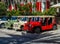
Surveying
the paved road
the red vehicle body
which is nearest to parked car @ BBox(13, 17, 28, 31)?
the red vehicle body

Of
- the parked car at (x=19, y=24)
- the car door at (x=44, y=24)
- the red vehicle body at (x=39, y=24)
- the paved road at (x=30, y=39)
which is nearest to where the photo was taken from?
the paved road at (x=30, y=39)

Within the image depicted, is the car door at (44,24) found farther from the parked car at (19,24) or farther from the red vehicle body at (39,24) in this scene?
the parked car at (19,24)

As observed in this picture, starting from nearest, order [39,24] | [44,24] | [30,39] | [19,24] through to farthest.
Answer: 1. [30,39]
2. [39,24]
3. [44,24]
4. [19,24]

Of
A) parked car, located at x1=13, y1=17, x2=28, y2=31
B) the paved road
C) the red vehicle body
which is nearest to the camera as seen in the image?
the paved road

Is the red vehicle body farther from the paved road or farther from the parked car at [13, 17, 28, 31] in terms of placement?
the parked car at [13, 17, 28, 31]

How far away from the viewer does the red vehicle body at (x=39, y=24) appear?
28.7m

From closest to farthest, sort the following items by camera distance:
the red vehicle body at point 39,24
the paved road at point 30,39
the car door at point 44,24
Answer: the paved road at point 30,39 → the red vehicle body at point 39,24 → the car door at point 44,24

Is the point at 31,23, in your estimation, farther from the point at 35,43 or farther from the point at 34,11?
the point at 34,11

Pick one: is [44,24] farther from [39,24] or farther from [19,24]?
[19,24]

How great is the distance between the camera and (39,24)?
1138 inches

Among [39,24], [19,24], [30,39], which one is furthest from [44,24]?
[30,39]

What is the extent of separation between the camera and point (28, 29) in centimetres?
2906

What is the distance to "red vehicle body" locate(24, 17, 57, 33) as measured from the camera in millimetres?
28734

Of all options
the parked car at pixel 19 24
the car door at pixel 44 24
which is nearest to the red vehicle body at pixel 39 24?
the car door at pixel 44 24
